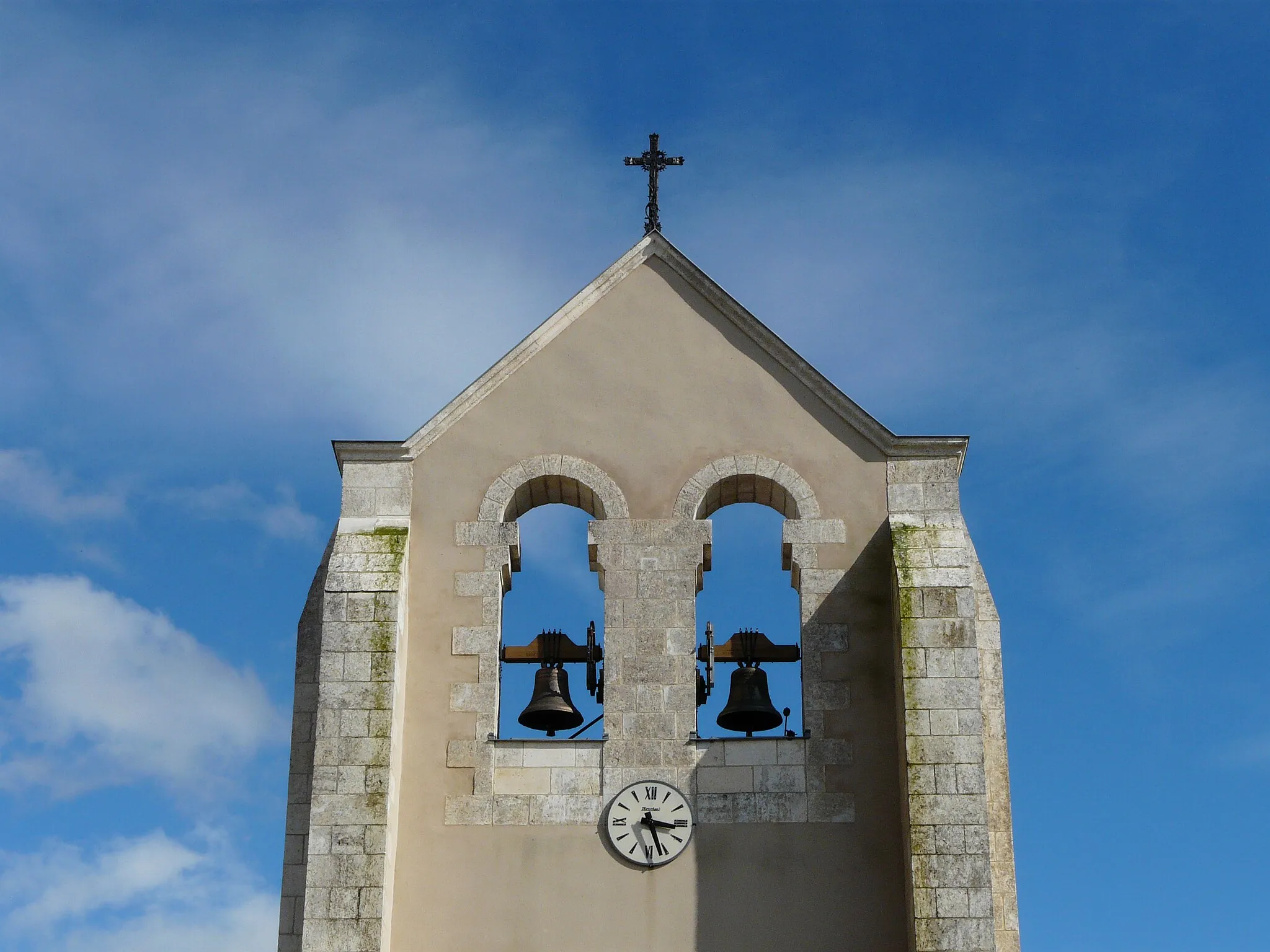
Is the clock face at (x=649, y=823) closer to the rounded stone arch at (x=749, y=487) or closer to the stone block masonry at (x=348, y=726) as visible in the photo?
the stone block masonry at (x=348, y=726)

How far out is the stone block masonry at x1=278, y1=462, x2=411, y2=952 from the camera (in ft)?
Answer: 52.3

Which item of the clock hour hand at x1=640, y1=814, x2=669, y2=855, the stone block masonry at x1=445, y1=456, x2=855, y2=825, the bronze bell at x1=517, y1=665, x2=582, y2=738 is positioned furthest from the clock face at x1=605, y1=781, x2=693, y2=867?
the bronze bell at x1=517, y1=665, x2=582, y2=738

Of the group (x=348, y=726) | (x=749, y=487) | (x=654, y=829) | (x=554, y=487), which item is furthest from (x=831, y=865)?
(x=554, y=487)

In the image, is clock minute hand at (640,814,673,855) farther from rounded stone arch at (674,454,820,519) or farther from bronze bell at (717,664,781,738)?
rounded stone arch at (674,454,820,519)

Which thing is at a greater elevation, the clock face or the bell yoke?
the bell yoke

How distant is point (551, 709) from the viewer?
58.2 ft

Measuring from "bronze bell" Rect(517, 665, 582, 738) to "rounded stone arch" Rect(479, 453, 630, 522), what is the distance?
1472 mm

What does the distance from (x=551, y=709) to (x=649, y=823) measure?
5.10ft

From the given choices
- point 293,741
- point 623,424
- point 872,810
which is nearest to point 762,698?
point 872,810

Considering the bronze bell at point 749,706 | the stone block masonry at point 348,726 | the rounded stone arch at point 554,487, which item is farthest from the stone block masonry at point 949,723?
the stone block masonry at point 348,726

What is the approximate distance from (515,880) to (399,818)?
108 cm

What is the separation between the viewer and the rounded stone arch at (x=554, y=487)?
1798 centimetres

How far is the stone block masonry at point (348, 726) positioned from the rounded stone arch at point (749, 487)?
2497 millimetres

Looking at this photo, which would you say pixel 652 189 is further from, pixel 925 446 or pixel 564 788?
pixel 564 788
